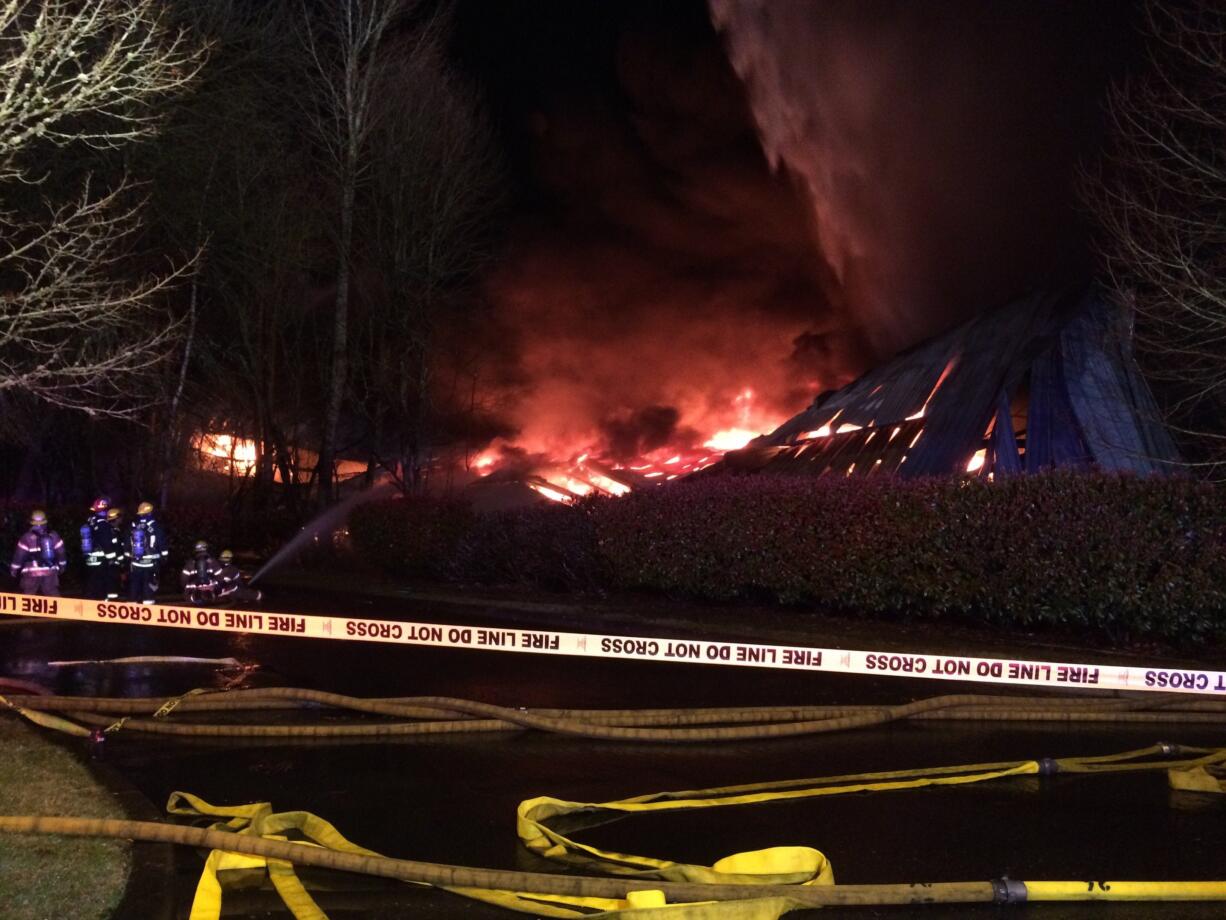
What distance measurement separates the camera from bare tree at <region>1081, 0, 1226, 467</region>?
34.7 ft

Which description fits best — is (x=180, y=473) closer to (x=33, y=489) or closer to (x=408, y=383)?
(x=33, y=489)

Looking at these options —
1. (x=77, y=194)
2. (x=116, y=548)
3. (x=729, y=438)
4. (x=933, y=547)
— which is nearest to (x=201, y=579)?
(x=116, y=548)

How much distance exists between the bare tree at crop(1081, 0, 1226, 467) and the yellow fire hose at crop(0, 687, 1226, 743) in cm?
402

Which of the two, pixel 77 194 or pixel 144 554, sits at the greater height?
pixel 77 194

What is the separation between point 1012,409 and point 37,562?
44.8 ft

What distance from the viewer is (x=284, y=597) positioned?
17391 mm

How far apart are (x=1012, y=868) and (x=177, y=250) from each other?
20.5 metres

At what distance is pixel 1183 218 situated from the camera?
1109 cm

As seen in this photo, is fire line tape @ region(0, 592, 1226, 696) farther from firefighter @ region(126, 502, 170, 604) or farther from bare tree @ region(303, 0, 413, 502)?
bare tree @ region(303, 0, 413, 502)

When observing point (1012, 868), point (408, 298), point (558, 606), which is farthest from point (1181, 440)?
point (408, 298)

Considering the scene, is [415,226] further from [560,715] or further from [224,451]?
[560,715]

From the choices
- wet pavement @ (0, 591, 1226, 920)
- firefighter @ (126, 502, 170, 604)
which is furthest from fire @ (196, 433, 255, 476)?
wet pavement @ (0, 591, 1226, 920)

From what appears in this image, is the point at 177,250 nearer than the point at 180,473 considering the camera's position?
Yes

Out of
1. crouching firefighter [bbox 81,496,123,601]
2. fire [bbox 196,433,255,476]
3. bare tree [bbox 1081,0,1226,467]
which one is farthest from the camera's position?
fire [bbox 196,433,255,476]
